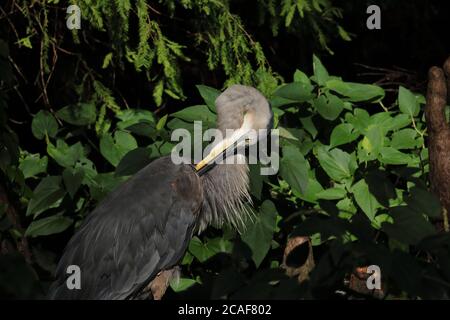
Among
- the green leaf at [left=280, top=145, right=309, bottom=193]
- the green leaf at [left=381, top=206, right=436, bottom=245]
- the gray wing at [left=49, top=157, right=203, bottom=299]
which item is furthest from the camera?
the green leaf at [left=280, top=145, right=309, bottom=193]

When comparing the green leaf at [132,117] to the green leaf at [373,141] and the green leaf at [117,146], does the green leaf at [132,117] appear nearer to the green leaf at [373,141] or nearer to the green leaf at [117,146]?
the green leaf at [117,146]

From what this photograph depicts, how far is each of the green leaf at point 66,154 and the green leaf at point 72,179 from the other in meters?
0.13

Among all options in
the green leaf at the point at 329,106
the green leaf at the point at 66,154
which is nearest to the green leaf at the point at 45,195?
the green leaf at the point at 66,154

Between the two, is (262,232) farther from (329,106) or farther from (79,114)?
(79,114)

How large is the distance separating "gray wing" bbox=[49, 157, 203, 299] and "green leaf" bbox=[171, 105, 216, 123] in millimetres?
454

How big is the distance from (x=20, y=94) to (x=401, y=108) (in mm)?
2371

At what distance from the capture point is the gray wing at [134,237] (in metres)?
3.81

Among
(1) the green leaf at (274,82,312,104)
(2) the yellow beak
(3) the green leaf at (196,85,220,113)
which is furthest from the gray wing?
(1) the green leaf at (274,82,312,104)

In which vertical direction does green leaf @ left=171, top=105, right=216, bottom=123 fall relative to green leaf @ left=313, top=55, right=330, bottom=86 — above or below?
below

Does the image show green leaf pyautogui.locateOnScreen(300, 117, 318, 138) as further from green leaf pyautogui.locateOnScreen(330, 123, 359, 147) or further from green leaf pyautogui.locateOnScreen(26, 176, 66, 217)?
green leaf pyautogui.locateOnScreen(26, 176, 66, 217)

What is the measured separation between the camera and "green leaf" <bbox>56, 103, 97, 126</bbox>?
15.3 ft
